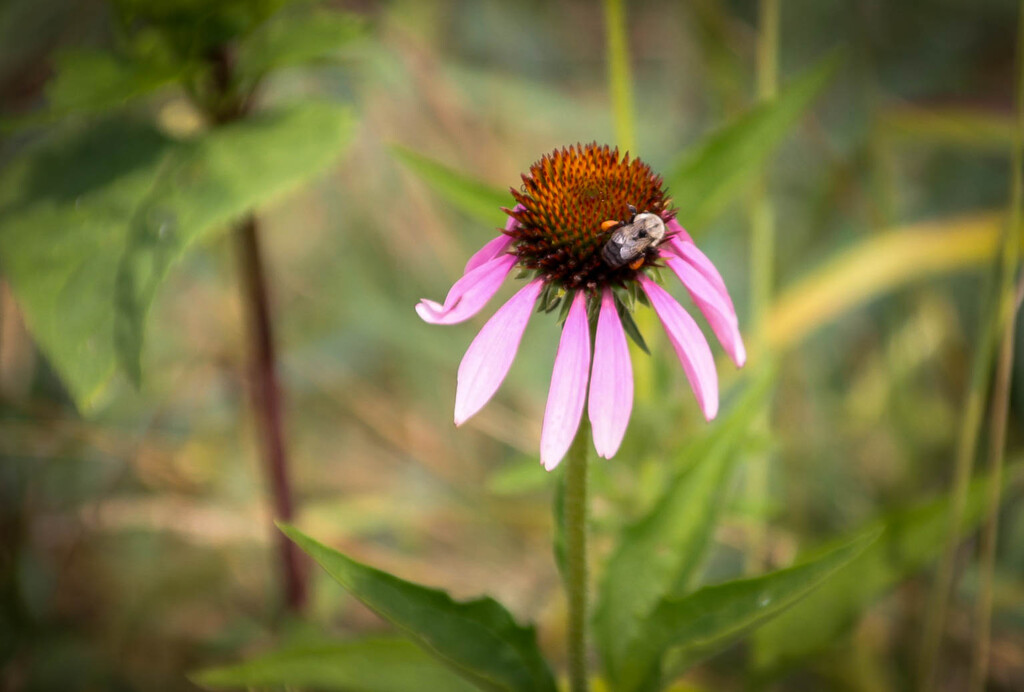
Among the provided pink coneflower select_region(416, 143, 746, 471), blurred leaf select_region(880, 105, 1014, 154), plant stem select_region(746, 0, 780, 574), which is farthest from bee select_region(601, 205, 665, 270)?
blurred leaf select_region(880, 105, 1014, 154)

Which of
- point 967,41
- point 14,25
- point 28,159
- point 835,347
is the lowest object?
point 28,159

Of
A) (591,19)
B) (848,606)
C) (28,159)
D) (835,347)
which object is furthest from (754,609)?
(591,19)

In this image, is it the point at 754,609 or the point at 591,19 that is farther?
the point at 591,19

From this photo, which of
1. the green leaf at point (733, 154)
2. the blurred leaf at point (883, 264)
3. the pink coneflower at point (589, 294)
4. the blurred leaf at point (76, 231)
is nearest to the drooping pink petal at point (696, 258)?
the pink coneflower at point (589, 294)

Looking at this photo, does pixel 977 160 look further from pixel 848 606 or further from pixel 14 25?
pixel 14 25

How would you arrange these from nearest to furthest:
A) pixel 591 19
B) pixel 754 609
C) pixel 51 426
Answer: pixel 754 609 < pixel 51 426 < pixel 591 19

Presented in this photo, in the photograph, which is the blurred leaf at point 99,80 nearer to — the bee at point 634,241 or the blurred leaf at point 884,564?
the bee at point 634,241

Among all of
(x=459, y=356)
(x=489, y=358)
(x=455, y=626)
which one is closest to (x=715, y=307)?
(x=489, y=358)
